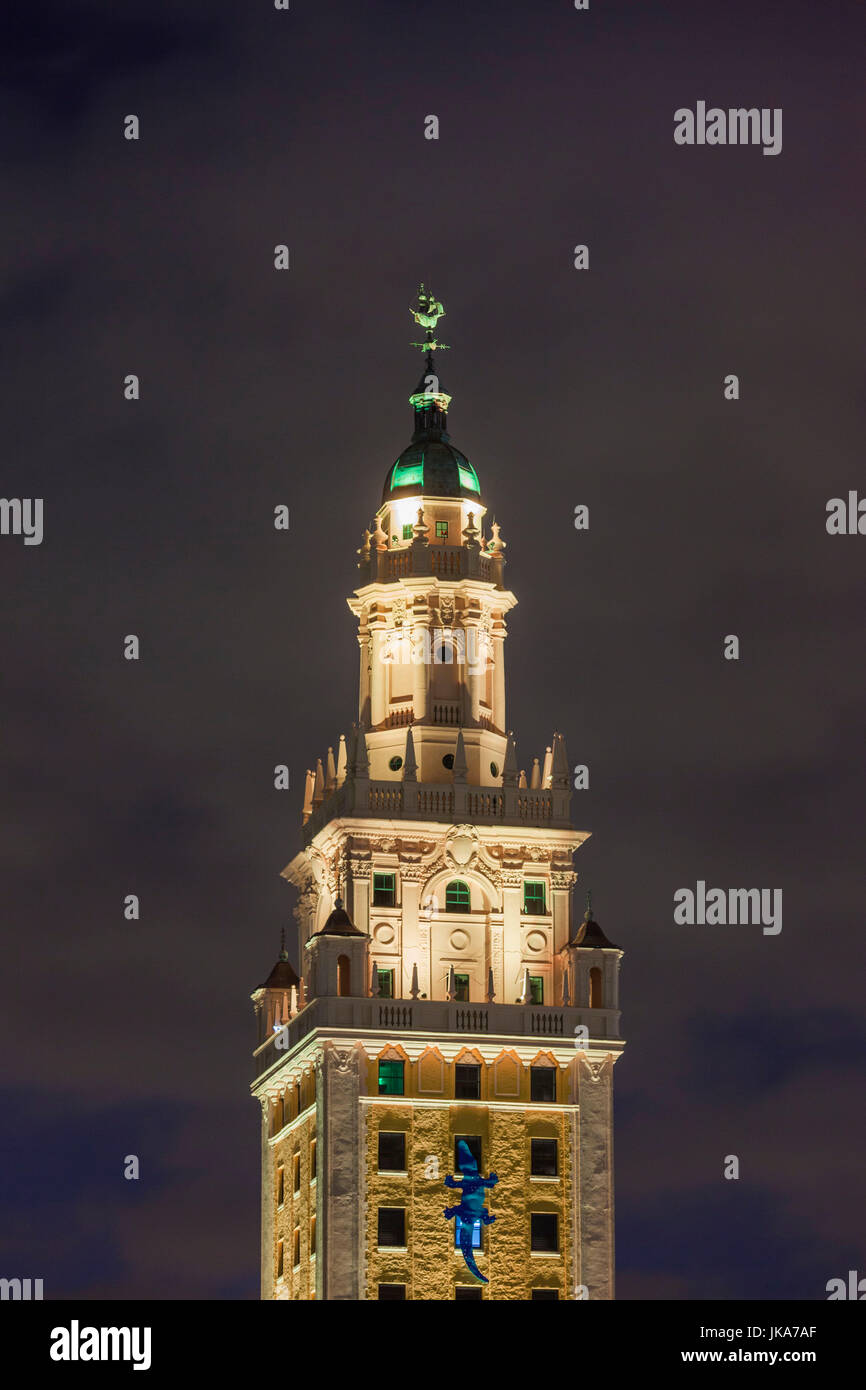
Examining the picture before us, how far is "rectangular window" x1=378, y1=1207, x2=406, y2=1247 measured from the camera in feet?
415

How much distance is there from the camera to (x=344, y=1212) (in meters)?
126

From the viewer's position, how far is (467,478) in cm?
→ 14238

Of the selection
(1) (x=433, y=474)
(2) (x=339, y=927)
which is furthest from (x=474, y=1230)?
(1) (x=433, y=474)

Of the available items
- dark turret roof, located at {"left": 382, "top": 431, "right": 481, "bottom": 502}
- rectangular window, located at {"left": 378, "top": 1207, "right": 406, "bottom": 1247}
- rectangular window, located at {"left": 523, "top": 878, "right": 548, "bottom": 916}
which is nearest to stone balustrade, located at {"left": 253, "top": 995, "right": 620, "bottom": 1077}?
rectangular window, located at {"left": 523, "top": 878, "right": 548, "bottom": 916}

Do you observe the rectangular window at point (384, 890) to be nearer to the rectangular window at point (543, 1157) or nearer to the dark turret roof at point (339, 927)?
the dark turret roof at point (339, 927)

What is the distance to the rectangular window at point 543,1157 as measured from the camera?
129 m

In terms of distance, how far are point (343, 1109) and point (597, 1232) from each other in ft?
35.0

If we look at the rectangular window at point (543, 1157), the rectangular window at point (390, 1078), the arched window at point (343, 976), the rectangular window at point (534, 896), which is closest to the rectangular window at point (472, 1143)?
the rectangular window at point (543, 1157)

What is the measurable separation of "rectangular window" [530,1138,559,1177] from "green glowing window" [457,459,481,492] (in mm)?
28382

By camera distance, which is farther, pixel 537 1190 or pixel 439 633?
pixel 439 633

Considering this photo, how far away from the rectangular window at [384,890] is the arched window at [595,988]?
822 centimetres
